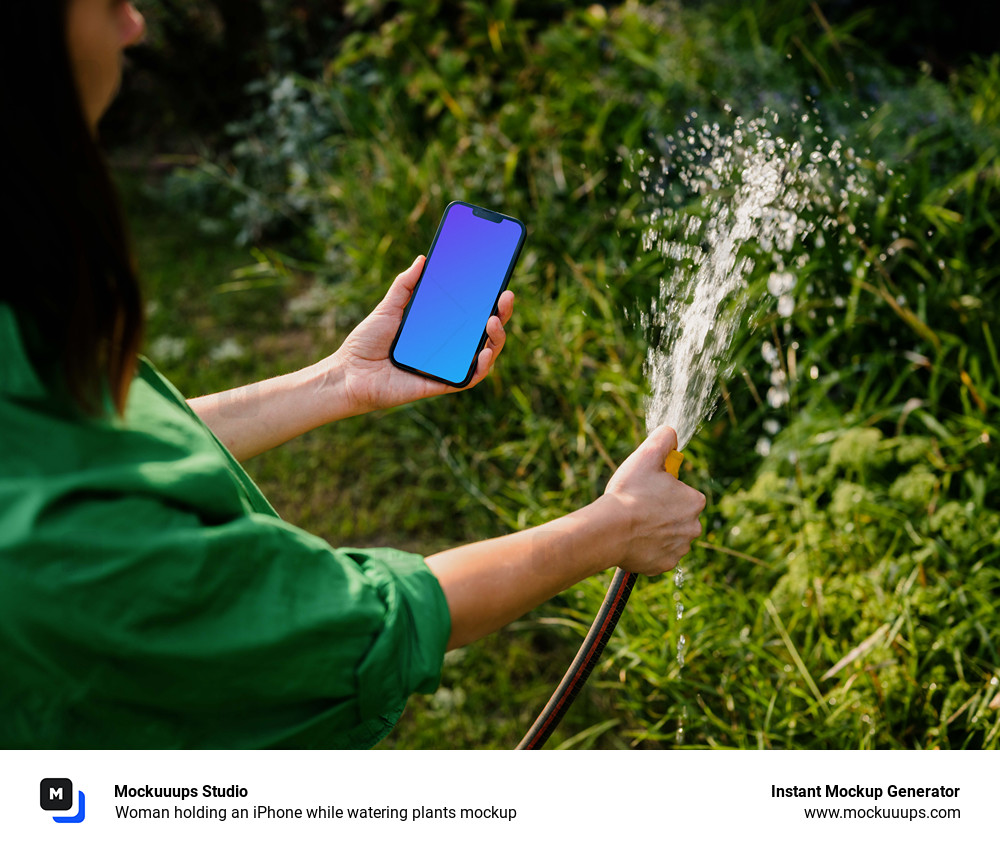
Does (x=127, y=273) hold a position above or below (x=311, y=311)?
above

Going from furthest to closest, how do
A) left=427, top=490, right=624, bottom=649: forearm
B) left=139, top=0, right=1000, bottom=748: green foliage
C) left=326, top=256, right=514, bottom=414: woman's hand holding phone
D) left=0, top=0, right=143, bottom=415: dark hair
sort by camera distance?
left=139, top=0, right=1000, bottom=748: green foliage
left=326, top=256, right=514, bottom=414: woman's hand holding phone
left=427, top=490, right=624, bottom=649: forearm
left=0, top=0, right=143, bottom=415: dark hair

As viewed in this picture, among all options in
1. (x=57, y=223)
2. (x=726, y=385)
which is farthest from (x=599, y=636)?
(x=726, y=385)

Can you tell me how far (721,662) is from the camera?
2143 mm

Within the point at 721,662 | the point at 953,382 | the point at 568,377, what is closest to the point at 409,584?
the point at 721,662

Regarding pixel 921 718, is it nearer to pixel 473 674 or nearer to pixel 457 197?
pixel 473 674

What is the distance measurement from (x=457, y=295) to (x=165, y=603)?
98 centimetres

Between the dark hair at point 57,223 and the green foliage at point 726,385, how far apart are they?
69.0 inches

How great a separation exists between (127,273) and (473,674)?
1.92 meters

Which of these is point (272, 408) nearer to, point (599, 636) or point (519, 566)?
point (519, 566)

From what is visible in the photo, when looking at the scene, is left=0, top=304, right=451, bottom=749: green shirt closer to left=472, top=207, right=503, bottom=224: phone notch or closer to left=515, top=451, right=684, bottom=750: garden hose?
left=515, top=451, right=684, bottom=750: garden hose

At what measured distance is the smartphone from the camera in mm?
1550

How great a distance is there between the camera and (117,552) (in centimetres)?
74

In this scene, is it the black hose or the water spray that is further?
the water spray
